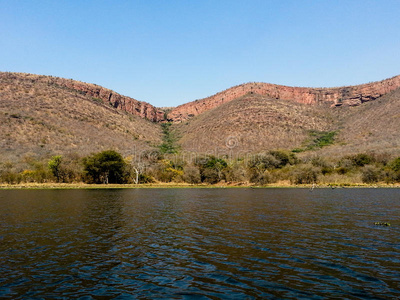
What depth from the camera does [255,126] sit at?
143 m

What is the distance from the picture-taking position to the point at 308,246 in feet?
52.2

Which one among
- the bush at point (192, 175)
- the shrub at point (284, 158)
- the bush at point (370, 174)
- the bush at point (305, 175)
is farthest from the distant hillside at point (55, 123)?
the bush at point (370, 174)

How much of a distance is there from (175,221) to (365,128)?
434ft

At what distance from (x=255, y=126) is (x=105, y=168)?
8156cm

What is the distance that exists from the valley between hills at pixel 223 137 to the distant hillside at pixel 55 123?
0.40m

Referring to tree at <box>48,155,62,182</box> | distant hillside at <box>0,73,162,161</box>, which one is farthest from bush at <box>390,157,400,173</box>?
tree at <box>48,155,62,182</box>

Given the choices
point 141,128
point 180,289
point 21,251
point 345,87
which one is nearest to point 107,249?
point 21,251

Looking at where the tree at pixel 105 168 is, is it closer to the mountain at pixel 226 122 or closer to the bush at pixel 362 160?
the mountain at pixel 226 122

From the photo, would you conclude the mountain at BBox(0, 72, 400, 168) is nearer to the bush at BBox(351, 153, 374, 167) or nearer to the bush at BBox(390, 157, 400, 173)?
the bush at BBox(351, 153, 374, 167)

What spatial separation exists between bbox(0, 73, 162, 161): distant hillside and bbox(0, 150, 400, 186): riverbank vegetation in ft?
38.3

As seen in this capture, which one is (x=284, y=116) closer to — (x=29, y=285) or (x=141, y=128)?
(x=141, y=128)

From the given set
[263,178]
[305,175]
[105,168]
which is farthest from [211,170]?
[105,168]

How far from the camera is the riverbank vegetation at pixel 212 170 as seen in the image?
81938mm

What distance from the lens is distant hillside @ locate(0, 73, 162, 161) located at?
102m
